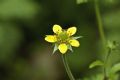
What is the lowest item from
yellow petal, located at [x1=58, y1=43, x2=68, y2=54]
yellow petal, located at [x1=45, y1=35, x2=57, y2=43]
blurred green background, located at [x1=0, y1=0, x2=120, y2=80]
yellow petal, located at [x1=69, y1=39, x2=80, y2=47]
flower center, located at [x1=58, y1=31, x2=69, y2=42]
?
blurred green background, located at [x1=0, y1=0, x2=120, y2=80]

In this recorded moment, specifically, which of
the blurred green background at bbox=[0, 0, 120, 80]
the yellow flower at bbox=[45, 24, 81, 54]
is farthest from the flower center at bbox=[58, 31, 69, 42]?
the blurred green background at bbox=[0, 0, 120, 80]

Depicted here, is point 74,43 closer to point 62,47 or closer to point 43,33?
point 62,47

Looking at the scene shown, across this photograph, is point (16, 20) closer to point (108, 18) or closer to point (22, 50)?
point (22, 50)

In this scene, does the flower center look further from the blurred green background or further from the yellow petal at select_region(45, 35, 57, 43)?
the blurred green background

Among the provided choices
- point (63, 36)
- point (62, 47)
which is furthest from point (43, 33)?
point (62, 47)

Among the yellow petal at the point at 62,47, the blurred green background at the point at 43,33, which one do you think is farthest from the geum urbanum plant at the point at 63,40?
the blurred green background at the point at 43,33

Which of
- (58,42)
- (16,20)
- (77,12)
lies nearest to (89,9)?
(77,12)

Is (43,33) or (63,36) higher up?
(63,36)

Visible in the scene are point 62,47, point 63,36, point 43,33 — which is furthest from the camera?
point 43,33
